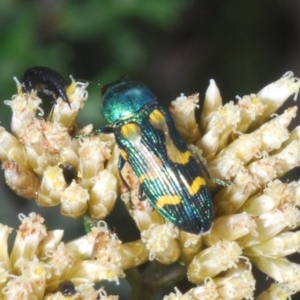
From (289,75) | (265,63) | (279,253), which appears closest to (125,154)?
(279,253)

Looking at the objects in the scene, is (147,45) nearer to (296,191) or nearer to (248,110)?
(248,110)

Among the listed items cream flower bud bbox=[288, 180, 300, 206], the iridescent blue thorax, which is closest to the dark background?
the iridescent blue thorax

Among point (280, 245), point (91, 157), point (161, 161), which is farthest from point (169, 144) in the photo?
point (280, 245)

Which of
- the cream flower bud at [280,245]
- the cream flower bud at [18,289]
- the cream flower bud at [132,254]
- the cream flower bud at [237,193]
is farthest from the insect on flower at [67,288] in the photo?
the cream flower bud at [280,245]

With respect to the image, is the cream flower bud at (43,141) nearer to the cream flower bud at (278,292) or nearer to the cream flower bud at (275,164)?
the cream flower bud at (275,164)

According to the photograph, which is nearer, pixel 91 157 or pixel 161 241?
pixel 161 241

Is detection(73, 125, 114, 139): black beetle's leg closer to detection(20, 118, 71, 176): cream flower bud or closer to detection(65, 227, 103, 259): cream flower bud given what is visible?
detection(20, 118, 71, 176): cream flower bud
